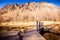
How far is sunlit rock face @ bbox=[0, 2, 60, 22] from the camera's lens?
12.3 ft

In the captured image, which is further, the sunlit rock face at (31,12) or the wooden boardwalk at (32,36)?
the sunlit rock face at (31,12)

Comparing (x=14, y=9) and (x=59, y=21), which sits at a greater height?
(x=14, y=9)

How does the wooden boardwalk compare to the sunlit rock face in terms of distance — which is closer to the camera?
the wooden boardwalk

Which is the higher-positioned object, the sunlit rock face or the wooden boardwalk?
the sunlit rock face

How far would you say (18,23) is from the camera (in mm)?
3736

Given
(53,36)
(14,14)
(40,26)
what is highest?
(14,14)

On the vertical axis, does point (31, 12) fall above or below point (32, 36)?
above

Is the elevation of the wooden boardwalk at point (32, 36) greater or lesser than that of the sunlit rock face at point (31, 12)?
lesser

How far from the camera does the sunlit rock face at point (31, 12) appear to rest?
3.74m

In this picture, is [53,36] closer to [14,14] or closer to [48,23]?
[48,23]

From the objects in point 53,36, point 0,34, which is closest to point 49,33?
point 53,36

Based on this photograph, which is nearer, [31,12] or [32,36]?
[32,36]

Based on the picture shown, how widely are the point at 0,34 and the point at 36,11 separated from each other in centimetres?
124

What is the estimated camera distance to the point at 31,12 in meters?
3.78
